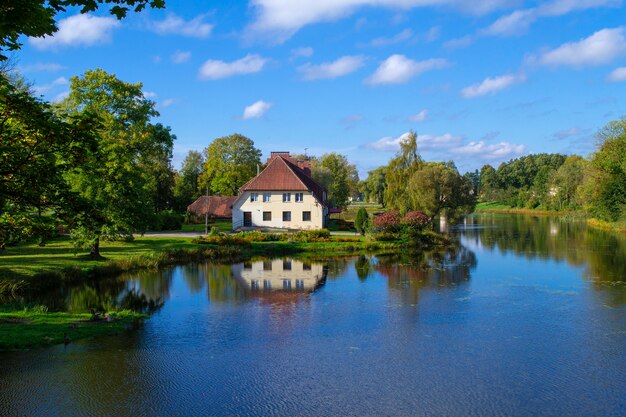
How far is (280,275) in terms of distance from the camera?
27875 mm

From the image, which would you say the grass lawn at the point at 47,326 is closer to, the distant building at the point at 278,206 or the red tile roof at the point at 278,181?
the distant building at the point at 278,206

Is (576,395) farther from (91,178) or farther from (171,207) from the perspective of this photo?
(171,207)

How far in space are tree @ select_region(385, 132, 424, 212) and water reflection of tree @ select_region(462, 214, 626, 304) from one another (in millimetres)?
7965

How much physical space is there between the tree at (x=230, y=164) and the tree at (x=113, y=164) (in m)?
18.7

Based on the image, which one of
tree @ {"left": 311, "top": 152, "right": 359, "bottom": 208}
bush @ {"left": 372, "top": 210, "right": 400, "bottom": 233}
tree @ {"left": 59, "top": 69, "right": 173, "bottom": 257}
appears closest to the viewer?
tree @ {"left": 59, "top": 69, "right": 173, "bottom": 257}

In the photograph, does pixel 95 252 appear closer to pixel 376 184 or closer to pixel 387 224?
pixel 387 224

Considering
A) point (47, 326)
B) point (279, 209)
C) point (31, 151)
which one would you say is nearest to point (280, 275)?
point (47, 326)

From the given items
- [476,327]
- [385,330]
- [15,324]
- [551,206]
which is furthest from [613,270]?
[551,206]

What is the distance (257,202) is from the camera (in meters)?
48.0

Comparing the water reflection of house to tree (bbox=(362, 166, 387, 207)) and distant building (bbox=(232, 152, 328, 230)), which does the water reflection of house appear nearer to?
distant building (bbox=(232, 152, 328, 230))

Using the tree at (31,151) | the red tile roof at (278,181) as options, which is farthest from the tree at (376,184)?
the tree at (31,151)

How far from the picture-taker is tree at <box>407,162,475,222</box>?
46938 millimetres

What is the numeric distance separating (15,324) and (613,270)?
28144mm

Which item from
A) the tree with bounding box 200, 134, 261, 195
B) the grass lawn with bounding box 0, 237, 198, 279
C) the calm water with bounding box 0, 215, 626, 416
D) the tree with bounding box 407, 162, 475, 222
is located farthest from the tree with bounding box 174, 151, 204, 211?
the calm water with bounding box 0, 215, 626, 416
